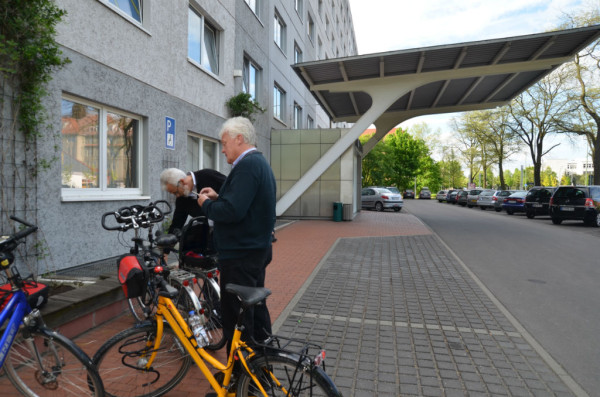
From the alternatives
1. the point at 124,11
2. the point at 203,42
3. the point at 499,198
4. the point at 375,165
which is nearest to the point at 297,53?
the point at 203,42

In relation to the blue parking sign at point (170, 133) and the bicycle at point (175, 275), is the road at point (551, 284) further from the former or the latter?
the blue parking sign at point (170, 133)

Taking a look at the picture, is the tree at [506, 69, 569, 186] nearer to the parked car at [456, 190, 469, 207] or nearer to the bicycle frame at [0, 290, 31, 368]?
the parked car at [456, 190, 469, 207]

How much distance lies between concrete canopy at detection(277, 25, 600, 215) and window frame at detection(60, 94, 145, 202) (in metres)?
7.57

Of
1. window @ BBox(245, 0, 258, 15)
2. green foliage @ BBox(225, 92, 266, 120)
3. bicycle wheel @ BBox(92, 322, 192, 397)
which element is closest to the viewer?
bicycle wheel @ BBox(92, 322, 192, 397)

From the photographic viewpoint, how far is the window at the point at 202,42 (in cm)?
986

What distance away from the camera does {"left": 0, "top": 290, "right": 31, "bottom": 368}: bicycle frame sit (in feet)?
7.66

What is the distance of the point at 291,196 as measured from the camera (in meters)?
15.2

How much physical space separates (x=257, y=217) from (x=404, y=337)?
7.91 feet

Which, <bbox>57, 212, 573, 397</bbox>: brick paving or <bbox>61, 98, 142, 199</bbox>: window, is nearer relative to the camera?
<bbox>57, 212, 573, 397</bbox>: brick paving

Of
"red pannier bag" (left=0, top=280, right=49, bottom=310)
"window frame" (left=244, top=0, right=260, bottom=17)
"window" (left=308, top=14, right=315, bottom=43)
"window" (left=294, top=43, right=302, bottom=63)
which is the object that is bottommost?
"red pannier bag" (left=0, top=280, right=49, bottom=310)

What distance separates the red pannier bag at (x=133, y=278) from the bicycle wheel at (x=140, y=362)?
318 mm

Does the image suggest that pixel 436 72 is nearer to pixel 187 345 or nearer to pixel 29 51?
pixel 29 51

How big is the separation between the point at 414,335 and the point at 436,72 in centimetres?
1248

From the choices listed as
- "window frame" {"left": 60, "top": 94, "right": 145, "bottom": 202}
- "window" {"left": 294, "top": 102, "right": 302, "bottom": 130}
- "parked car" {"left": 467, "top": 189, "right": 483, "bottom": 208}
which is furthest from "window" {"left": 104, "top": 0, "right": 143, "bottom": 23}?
"parked car" {"left": 467, "top": 189, "right": 483, "bottom": 208}
